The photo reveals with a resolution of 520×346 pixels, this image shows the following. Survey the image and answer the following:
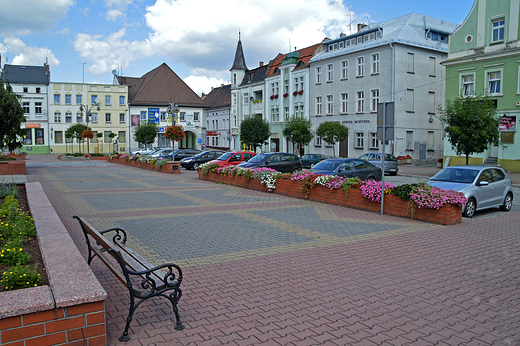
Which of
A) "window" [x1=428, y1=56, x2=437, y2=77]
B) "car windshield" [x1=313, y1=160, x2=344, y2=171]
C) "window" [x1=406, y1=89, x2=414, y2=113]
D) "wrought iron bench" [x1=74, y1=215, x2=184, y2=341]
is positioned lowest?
"wrought iron bench" [x1=74, y1=215, x2=184, y2=341]

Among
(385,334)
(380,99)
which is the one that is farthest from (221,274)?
(380,99)

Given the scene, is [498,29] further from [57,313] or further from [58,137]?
[58,137]

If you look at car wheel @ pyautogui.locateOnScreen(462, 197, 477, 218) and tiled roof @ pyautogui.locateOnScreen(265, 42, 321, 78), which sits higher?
tiled roof @ pyautogui.locateOnScreen(265, 42, 321, 78)

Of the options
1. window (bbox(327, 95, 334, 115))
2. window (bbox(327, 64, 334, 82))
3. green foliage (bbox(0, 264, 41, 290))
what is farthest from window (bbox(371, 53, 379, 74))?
green foliage (bbox(0, 264, 41, 290))

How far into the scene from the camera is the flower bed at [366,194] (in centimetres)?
977

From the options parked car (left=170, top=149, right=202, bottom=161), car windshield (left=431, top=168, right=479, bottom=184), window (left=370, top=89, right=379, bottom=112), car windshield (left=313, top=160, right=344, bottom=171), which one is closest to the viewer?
car windshield (left=431, top=168, right=479, bottom=184)

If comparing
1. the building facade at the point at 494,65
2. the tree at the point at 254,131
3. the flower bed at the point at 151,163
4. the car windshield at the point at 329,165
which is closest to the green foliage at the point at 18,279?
the car windshield at the point at 329,165

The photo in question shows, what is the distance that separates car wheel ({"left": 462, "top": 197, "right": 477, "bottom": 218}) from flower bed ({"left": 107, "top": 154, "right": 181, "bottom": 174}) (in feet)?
61.9

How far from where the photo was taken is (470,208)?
37.1 feet

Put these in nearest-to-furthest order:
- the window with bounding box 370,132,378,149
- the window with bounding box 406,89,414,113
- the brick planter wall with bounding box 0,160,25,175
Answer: the brick planter wall with bounding box 0,160,25,175 < the window with bounding box 406,89,414,113 < the window with bounding box 370,132,378,149

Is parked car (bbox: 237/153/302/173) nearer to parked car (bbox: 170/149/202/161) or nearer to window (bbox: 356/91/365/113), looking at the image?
parked car (bbox: 170/149/202/161)

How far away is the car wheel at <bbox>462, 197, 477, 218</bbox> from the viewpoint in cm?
1120

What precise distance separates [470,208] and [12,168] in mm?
20746

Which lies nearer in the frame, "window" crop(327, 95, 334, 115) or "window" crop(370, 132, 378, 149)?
"window" crop(370, 132, 378, 149)
